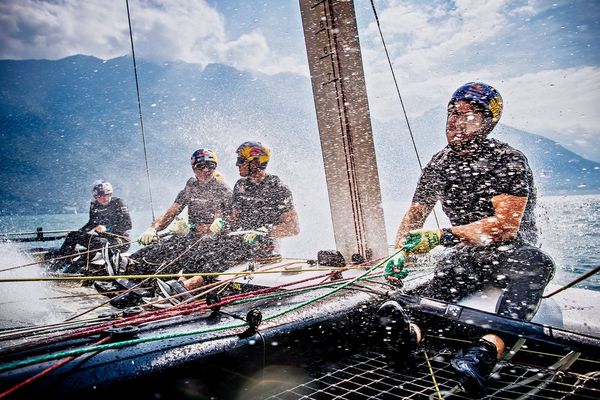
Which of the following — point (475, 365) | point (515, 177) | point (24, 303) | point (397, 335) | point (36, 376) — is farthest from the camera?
point (24, 303)

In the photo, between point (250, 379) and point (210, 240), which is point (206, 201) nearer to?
point (210, 240)

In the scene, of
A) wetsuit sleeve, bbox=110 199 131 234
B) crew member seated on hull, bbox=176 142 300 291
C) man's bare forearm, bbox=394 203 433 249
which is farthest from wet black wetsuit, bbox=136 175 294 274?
Answer: wetsuit sleeve, bbox=110 199 131 234

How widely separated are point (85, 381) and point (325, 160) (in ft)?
12.8

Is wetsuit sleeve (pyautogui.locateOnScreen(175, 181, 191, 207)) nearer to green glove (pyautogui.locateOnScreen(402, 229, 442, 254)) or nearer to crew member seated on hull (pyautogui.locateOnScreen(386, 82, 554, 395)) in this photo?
crew member seated on hull (pyautogui.locateOnScreen(386, 82, 554, 395))

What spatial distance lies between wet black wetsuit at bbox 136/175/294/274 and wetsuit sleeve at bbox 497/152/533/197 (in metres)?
3.22

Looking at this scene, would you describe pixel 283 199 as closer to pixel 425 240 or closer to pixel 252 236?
pixel 252 236

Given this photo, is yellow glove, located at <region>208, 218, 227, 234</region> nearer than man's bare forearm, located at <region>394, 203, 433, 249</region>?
No

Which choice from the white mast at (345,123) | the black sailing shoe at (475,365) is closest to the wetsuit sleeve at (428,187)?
the white mast at (345,123)

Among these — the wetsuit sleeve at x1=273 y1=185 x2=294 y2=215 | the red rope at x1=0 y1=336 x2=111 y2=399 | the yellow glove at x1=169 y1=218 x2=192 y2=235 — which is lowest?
the red rope at x1=0 y1=336 x2=111 y2=399

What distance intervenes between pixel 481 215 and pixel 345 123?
2.27 meters

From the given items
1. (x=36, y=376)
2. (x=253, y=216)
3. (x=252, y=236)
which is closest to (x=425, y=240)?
(x=252, y=236)

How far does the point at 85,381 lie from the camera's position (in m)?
1.56

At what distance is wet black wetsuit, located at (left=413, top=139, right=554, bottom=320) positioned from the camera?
2570mm

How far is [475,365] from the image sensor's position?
201cm
